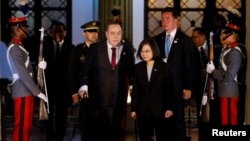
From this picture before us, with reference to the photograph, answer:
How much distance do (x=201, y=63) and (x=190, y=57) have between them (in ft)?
5.25

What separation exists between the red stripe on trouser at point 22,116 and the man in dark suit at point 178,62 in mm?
1809

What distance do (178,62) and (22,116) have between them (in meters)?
2.08

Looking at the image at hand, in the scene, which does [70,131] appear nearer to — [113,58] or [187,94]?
[187,94]

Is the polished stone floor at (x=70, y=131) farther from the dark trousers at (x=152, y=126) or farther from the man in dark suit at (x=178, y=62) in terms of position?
the dark trousers at (x=152, y=126)

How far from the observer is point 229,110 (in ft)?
32.6

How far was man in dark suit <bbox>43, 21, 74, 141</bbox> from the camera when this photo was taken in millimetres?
10992

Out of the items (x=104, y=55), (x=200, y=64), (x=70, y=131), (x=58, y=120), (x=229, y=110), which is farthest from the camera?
(x=70, y=131)

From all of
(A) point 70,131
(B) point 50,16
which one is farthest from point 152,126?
(B) point 50,16

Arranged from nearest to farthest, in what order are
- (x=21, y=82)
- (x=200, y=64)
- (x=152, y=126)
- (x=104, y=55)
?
(x=152, y=126) < (x=104, y=55) < (x=21, y=82) < (x=200, y=64)

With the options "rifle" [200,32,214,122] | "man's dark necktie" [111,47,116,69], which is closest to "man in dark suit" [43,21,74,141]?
"rifle" [200,32,214,122]

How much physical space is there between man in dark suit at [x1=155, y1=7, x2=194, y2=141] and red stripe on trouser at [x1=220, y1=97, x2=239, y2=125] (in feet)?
2.29

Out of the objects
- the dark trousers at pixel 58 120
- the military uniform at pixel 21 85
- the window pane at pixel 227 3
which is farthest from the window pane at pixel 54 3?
the military uniform at pixel 21 85

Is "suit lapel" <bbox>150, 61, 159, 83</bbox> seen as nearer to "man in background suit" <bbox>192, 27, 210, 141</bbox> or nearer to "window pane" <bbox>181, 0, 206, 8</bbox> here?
"man in background suit" <bbox>192, 27, 210, 141</bbox>

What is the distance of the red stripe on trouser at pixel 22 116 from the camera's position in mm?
9578
